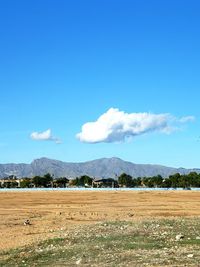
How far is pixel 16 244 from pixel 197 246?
8.84m

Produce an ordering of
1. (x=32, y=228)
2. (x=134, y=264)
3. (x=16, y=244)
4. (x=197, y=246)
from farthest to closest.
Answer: (x=32, y=228) → (x=16, y=244) → (x=197, y=246) → (x=134, y=264)

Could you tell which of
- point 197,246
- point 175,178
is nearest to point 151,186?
point 175,178

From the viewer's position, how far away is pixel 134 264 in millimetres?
15625

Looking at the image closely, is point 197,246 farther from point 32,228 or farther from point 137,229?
point 32,228

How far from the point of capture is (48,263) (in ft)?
57.1

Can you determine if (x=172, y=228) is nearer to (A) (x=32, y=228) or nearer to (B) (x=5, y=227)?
(A) (x=32, y=228)

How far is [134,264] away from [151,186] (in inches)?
7044

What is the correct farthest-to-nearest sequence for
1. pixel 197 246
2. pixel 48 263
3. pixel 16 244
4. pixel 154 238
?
1. pixel 16 244
2. pixel 154 238
3. pixel 197 246
4. pixel 48 263

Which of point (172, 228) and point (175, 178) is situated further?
point (175, 178)

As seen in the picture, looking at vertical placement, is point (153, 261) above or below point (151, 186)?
below

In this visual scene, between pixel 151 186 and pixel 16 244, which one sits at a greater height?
pixel 151 186

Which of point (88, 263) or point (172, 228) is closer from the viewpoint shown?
point (88, 263)

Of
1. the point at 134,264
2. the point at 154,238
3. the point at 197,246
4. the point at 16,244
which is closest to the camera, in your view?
the point at 134,264

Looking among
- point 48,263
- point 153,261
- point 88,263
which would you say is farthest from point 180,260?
point 48,263
